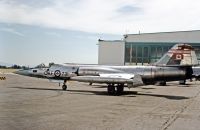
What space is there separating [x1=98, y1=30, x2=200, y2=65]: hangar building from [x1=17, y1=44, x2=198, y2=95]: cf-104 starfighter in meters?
50.2

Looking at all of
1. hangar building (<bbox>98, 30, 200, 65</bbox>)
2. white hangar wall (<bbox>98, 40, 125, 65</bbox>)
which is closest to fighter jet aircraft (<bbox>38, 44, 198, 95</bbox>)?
hangar building (<bbox>98, 30, 200, 65</bbox>)

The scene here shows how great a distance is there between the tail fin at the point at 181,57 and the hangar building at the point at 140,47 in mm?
51950

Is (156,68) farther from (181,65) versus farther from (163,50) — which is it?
(163,50)

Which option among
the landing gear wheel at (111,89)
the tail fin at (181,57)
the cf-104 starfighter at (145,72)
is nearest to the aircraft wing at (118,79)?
the cf-104 starfighter at (145,72)

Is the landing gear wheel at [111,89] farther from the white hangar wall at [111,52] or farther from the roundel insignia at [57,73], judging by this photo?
the white hangar wall at [111,52]

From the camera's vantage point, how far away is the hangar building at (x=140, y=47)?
79.7m

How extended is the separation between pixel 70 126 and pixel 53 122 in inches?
35.1

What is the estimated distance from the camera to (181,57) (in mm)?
26734

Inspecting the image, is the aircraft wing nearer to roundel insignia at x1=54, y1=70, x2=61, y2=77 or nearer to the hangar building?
A: roundel insignia at x1=54, y1=70, x2=61, y2=77

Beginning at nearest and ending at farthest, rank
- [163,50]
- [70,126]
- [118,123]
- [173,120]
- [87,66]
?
[70,126], [118,123], [173,120], [87,66], [163,50]

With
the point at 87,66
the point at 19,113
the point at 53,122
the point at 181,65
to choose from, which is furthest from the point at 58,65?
the point at 53,122

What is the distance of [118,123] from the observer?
1252cm

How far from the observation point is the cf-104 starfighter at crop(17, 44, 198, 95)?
2639 cm

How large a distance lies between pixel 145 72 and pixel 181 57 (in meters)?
2.94
